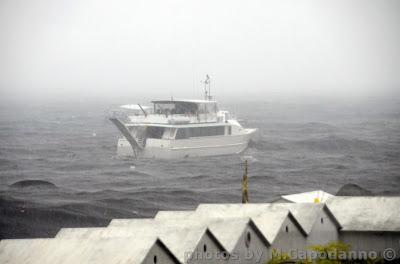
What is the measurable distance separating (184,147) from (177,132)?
5.56ft

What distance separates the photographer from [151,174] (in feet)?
202

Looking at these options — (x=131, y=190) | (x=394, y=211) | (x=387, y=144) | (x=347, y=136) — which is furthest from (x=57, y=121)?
(x=394, y=211)

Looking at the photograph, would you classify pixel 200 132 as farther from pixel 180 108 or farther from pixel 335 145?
pixel 335 145

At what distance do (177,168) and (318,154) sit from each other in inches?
703

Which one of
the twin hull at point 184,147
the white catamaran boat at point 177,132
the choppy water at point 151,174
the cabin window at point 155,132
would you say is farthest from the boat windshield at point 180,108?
the choppy water at point 151,174

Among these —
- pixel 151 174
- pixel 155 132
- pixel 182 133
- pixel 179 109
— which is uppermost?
pixel 179 109

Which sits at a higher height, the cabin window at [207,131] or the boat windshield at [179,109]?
the boat windshield at [179,109]

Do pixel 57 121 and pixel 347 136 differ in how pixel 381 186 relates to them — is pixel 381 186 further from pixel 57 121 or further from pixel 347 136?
pixel 57 121

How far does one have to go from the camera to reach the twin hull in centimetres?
6669

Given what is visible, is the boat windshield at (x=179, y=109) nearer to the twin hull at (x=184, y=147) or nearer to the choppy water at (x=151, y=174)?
the twin hull at (x=184, y=147)

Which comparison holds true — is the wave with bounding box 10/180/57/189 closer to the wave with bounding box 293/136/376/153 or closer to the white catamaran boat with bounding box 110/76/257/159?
the white catamaran boat with bounding box 110/76/257/159

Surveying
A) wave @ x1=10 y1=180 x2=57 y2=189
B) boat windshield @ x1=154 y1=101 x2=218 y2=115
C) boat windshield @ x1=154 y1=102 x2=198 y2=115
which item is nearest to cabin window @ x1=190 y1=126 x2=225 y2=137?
boat windshield @ x1=154 y1=101 x2=218 y2=115

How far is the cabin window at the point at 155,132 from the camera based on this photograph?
6750 cm

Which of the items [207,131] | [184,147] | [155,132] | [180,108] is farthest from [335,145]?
A: [155,132]
